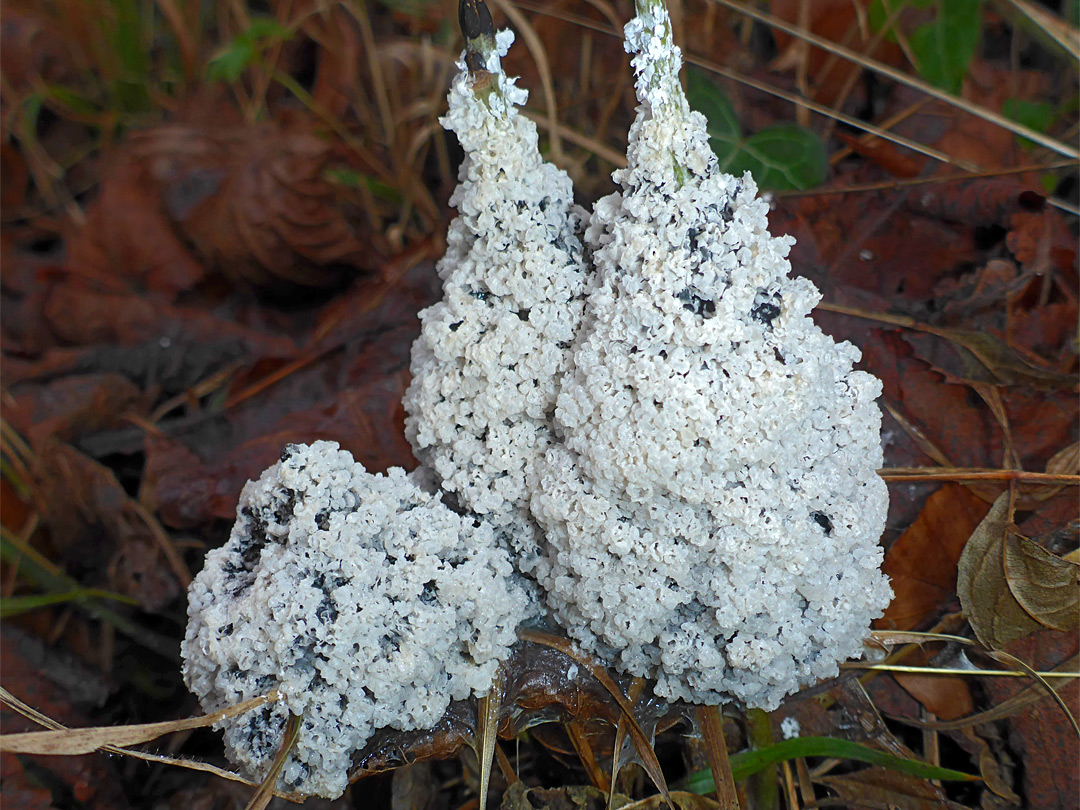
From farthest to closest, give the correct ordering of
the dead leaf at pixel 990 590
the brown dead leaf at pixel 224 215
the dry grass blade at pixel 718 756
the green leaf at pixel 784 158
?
the brown dead leaf at pixel 224 215, the green leaf at pixel 784 158, the dead leaf at pixel 990 590, the dry grass blade at pixel 718 756

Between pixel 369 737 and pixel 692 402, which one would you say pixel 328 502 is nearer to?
pixel 369 737

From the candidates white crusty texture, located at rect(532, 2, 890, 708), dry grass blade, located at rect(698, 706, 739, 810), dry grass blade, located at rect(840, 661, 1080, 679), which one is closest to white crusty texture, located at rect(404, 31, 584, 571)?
white crusty texture, located at rect(532, 2, 890, 708)

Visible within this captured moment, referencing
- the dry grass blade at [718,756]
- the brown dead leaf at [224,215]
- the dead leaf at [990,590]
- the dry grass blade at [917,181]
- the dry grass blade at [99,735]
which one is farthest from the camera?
the brown dead leaf at [224,215]

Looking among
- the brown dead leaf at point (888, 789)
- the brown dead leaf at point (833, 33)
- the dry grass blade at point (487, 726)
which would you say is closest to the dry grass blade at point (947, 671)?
the brown dead leaf at point (888, 789)

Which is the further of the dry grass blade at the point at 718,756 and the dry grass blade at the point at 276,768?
the dry grass blade at the point at 718,756

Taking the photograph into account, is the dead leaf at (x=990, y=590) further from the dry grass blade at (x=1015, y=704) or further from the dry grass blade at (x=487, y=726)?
the dry grass blade at (x=487, y=726)

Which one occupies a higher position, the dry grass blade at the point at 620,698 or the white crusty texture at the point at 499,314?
the white crusty texture at the point at 499,314
